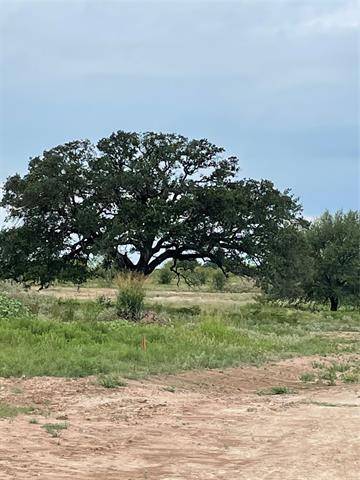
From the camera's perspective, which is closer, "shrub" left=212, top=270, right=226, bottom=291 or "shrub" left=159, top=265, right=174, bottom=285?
"shrub" left=212, top=270, right=226, bottom=291

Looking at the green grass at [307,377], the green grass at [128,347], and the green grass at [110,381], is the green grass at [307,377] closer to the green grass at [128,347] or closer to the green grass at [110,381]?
the green grass at [128,347]

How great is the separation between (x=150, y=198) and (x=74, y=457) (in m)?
24.6

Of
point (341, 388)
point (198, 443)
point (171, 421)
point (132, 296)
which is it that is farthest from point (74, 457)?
point (132, 296)

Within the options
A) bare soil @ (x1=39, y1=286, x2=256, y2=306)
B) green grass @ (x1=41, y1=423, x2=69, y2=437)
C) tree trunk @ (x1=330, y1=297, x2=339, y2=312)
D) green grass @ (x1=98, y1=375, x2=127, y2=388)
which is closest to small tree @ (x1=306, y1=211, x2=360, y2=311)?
tree trunk @ (x1=330, y1=297, x2=339, y2=312)

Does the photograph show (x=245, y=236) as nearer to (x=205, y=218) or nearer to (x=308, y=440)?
(x=205, y=218)

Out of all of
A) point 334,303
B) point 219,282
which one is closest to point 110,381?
point 334,303

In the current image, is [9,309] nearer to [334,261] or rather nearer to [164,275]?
[334,261]

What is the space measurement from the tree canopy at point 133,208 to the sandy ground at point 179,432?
17.9 meters

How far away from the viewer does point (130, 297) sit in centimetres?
2109

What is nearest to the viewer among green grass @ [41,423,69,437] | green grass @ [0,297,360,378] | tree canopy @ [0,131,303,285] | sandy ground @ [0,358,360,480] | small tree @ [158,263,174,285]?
sandy ground @ [0,358,360,480]

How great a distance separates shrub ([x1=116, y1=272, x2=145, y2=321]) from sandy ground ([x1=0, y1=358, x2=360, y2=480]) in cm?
910

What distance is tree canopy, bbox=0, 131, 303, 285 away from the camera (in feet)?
96.4

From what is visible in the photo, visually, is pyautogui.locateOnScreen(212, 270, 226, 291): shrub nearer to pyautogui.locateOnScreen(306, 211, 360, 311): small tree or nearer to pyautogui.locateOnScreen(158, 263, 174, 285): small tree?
pyautogui.locateOnScreen(158, 263, 174, 285): small tree

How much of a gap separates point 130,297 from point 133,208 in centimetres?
882
